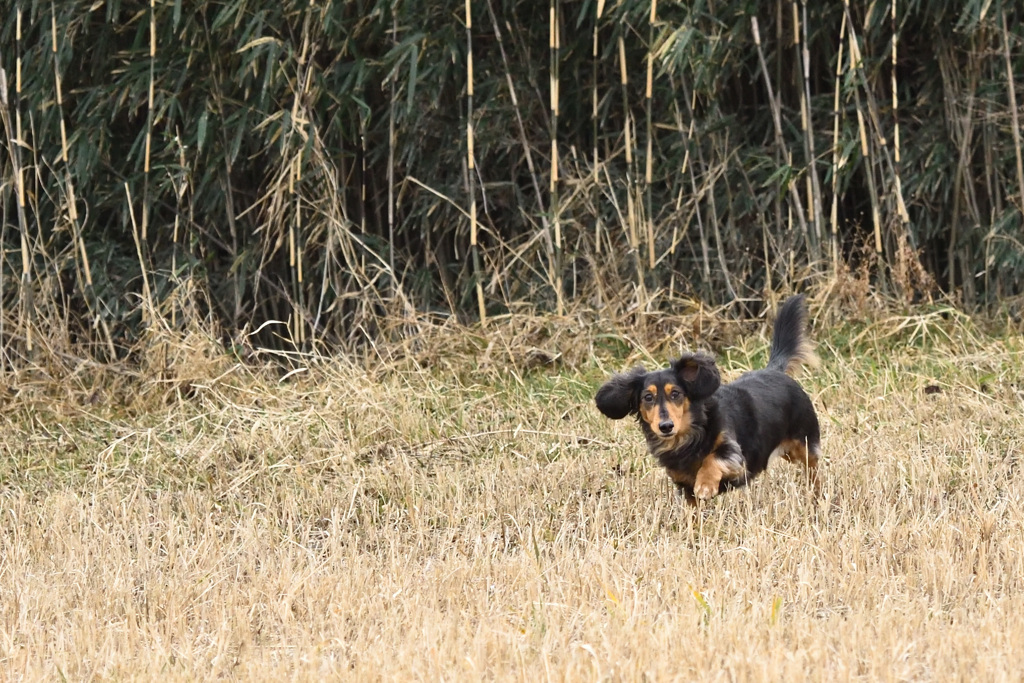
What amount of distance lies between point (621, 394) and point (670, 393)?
0.21m

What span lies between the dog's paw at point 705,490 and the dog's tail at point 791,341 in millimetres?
942

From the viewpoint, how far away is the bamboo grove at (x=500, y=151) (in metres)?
7.56

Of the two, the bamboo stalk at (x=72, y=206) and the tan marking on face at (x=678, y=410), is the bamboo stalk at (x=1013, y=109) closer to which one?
the tan marking on face at (x=678, y=410)

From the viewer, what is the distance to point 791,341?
17.3 feet

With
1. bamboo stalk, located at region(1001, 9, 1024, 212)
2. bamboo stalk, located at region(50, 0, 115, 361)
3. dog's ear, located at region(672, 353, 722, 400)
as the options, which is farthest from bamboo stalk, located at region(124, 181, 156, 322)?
bamboo stalk, located at region(1001, 9, 1024, 212)

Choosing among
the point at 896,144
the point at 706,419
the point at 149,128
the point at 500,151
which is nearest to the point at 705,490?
the point at 706,419

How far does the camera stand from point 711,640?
327 cm

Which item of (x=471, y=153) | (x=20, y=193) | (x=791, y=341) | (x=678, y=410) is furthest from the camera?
(x=20, y=193)

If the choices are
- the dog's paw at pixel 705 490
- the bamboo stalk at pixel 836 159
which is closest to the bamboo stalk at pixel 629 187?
the bamboo stalk at pixel 836 159

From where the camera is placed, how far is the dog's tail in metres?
5.23

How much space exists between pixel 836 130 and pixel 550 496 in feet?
11.3

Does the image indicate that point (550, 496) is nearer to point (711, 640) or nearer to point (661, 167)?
point (711, 640)

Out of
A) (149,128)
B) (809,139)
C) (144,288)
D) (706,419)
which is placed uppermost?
→ (809,139)

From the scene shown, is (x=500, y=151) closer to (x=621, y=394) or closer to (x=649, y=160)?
(x=649, y=160)
